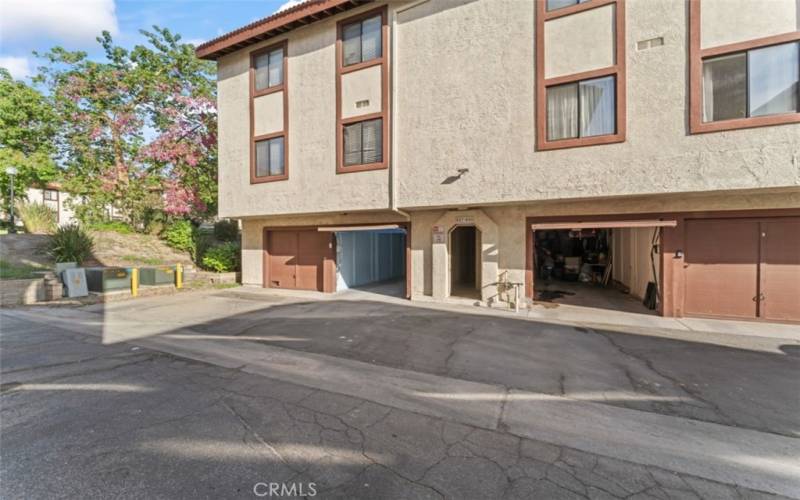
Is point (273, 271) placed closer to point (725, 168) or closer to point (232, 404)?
point (232, 404)

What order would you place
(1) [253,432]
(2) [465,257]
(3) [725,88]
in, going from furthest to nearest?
(2) [465,257]
(3) [725,88]
(1) [253,432]

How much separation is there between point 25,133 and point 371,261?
2214 centimetres

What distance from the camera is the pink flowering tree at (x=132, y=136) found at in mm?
19688

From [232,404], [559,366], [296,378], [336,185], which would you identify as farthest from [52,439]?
[336,185]

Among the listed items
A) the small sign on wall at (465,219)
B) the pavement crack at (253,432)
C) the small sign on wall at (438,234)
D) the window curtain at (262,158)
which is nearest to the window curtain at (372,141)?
the small sign on wall at (438,234)

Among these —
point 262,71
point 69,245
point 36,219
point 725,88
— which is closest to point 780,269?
point 725,88

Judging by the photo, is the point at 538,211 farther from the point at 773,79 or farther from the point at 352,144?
the point at 352,144

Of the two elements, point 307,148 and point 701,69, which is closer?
point 701,69

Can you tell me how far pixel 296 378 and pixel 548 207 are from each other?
8526mm

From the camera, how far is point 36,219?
727 inches

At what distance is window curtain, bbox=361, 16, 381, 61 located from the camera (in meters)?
11.7

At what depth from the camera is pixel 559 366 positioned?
5891 millimetres

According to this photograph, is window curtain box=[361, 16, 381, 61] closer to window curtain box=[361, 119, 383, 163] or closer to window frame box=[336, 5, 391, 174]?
window frame box=[336, 5, 391, 174]

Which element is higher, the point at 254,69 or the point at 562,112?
the point at 254,69
